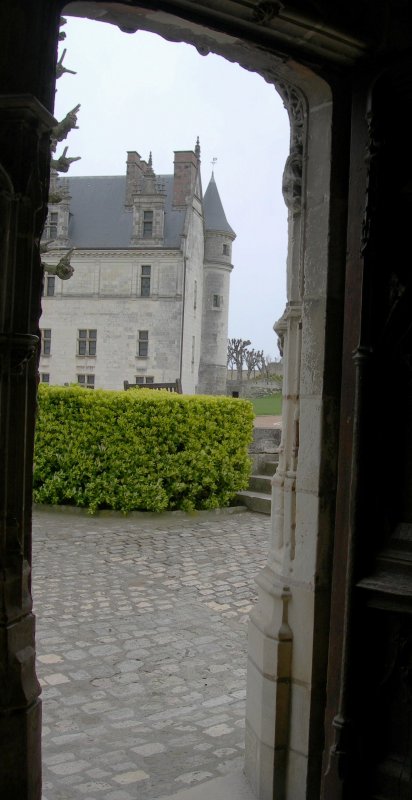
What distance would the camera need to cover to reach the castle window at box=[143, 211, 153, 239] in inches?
1357

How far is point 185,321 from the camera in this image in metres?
35.0

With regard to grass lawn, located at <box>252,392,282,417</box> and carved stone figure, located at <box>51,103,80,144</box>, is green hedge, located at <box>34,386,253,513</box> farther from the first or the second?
grass lawn, located at <box>252,392,282,417</box>

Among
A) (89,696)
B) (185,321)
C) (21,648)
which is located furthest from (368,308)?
(185,321)

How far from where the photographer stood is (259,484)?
10688 millimetres

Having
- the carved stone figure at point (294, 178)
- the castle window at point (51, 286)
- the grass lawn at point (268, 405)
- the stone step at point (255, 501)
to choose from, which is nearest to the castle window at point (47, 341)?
the castle window at point (51, 286)

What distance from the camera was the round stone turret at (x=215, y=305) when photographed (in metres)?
38.9

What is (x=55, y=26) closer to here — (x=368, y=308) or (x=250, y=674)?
(x=368, y=308)

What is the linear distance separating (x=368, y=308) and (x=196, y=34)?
115 centimetres

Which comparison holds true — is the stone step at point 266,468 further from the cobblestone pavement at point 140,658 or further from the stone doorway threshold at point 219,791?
the stone doorway threshold at point 219,791

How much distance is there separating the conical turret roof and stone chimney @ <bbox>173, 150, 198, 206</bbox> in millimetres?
4198

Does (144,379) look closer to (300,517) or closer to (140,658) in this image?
(140,658)

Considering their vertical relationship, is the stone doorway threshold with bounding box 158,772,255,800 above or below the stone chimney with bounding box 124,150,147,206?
below

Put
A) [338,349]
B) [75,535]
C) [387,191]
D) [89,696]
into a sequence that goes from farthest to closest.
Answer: [75,535] → [89,696] → [338,349] → [387,191]

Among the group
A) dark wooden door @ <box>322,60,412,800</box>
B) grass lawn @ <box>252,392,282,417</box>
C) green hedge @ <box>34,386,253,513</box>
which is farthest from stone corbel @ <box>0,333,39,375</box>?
grass lawn @ <box>252,392,282,417</box>
